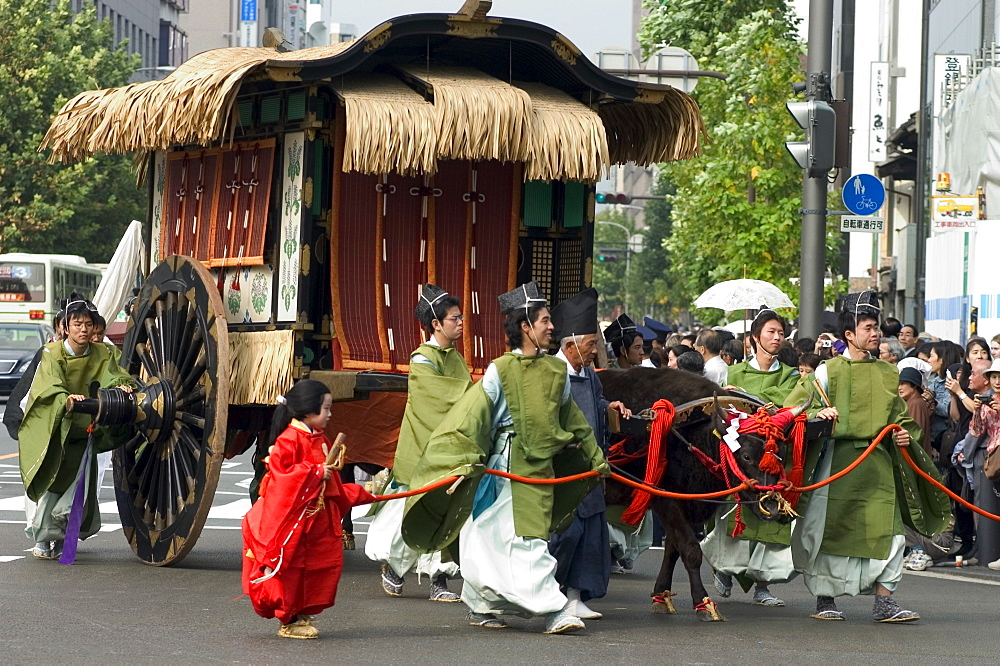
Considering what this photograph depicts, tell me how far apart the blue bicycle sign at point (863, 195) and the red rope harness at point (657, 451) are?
6.58 meters

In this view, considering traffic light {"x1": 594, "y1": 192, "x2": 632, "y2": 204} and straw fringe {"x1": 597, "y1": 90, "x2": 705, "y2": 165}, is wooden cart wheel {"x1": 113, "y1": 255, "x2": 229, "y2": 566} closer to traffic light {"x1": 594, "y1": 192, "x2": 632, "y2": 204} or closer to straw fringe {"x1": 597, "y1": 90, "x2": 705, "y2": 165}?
straw fringe {"x1": 597, "y1": 90, "x2": 705, "y2": 165}

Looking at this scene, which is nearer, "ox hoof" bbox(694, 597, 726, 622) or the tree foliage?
"ox hoof" bbox(694, 597, 726, 622)

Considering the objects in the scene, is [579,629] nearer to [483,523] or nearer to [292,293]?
[483,523]

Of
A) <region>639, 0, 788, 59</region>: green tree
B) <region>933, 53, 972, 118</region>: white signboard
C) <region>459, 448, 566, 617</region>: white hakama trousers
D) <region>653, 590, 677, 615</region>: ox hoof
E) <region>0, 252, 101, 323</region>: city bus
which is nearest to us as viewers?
<region>459, 448, 566, 617</region>: white hakama trousers

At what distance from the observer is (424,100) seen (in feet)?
32.9

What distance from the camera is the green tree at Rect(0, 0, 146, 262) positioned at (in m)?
38.1

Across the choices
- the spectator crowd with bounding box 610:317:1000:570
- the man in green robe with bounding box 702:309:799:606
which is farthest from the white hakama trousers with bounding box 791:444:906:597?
the spectator crowd with bounding box 610:317:1000:570

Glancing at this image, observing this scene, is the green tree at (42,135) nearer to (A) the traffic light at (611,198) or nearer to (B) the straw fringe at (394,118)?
(A) the traffic light at (611,198)

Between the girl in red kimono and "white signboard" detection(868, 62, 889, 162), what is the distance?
34.5 meters

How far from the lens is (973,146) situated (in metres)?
23.3

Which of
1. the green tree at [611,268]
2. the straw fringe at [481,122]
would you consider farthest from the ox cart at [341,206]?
the green tree at [611,268]

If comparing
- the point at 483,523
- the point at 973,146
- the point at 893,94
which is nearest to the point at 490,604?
the point at 483,523

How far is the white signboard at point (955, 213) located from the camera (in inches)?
729

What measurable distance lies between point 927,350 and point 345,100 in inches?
218
